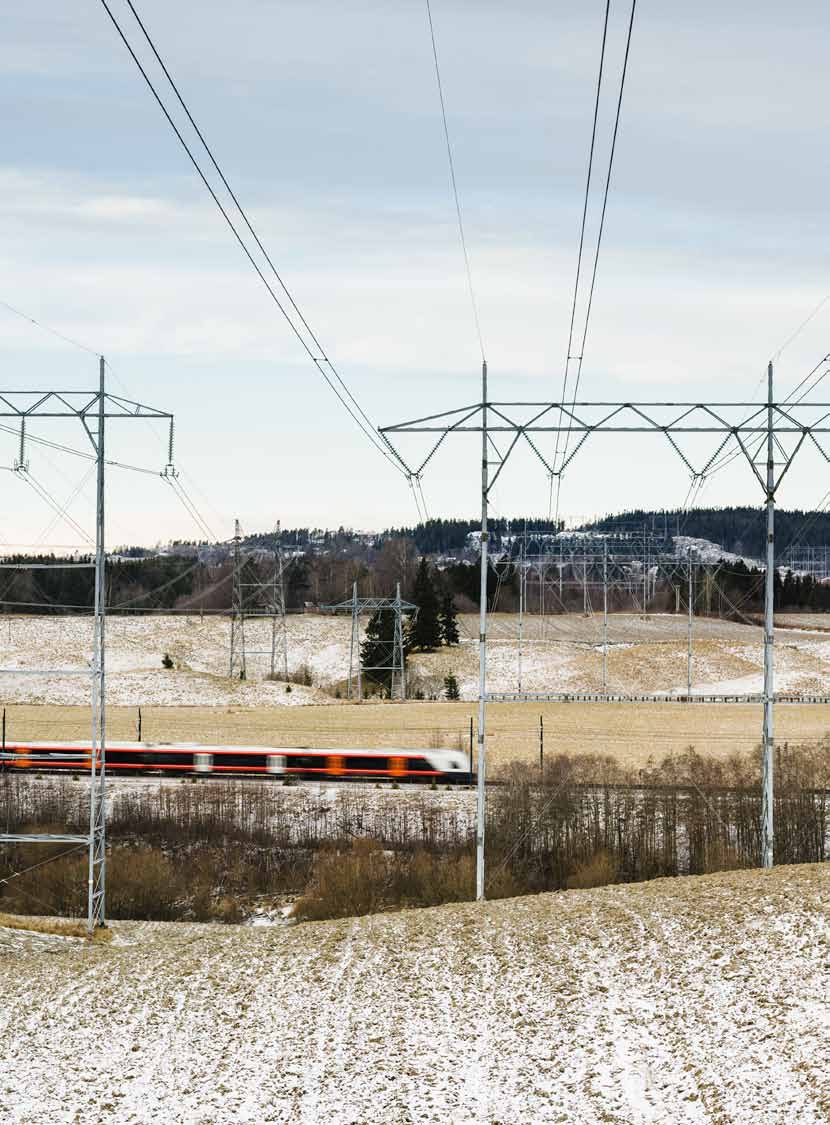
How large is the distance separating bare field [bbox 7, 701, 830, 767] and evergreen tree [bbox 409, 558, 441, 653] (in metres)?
20.2

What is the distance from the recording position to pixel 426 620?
9956 cm

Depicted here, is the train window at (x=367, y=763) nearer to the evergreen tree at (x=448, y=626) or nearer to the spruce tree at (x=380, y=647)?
the spruce tree at (x=380, y=647)

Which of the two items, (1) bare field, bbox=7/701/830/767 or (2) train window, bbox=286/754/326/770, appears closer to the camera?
(2) train window, bbox=286/754/326/770

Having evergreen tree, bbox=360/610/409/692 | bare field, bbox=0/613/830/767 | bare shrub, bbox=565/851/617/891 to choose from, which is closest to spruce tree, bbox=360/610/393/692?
evergreen tree, bbox=360/610/409/692

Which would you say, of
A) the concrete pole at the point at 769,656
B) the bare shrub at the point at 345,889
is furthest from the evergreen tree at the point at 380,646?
the concrete pole at the point at 769,656

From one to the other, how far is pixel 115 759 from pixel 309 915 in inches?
950

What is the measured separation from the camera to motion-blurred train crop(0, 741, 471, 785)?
55.2m

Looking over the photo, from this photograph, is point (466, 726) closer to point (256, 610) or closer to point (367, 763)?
point (367, 763)

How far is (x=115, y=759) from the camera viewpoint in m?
57.7

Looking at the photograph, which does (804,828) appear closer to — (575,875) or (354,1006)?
(575,875)

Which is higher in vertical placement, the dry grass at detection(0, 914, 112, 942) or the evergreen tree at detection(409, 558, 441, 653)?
the evergreen tree at detection(409, 558, 441, 653)

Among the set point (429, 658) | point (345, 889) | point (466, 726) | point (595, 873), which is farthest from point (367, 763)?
point (429, 658)

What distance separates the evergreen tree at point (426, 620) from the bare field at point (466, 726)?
20200 millimetres

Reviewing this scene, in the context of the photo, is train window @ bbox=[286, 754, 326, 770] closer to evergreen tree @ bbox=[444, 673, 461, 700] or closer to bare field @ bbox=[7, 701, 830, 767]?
bare field @ bbox=[7, 701, 830, 767]
